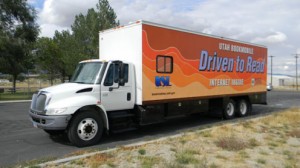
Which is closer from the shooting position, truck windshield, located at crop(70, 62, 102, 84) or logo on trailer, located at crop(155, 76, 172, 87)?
truck windshield, located at crop(70, 62, 102, 84)

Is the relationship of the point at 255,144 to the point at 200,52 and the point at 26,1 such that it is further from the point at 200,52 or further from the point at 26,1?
the point at 26,1

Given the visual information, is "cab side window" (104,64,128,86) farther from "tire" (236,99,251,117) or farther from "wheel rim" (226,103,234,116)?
"tire" (236,99,251,117)

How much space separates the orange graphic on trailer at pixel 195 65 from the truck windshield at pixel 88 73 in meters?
1.43

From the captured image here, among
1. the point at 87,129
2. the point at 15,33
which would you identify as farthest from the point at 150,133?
the point at 15,33

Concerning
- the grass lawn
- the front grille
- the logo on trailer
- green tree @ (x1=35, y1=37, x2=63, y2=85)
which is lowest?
the grass lawn

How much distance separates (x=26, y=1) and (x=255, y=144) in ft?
95.6

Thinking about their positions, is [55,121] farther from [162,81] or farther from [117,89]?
[162,81]

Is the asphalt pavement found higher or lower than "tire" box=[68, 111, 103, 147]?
lower

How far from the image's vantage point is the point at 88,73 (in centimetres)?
941

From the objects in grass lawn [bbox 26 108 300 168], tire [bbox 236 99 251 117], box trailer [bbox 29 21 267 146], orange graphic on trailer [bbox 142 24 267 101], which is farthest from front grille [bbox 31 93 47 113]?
tire [bbox 236 99 251 117]

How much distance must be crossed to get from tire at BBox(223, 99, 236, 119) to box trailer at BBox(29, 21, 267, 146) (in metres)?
0.04

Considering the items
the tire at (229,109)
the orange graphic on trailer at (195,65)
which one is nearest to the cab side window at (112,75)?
the orange graphic on trailer at (195,65)

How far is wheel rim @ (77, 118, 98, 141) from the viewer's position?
835cm

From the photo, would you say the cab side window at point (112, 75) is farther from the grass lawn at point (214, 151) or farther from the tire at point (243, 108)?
the tire at point (243, 108)
